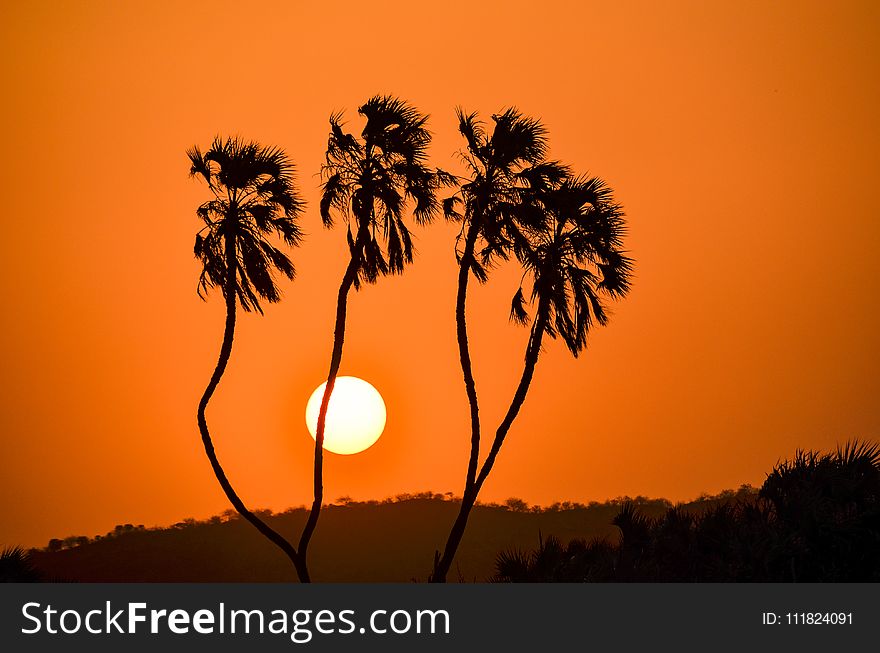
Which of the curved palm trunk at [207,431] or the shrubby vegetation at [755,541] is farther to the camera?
the curved palm trunk at [207,431]

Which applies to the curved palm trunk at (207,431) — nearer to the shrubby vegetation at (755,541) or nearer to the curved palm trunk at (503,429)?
the curved palm trunk at (503,429)

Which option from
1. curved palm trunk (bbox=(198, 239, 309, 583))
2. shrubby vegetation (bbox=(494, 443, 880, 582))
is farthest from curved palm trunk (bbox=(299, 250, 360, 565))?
shrubby vegetation (bbox=(494, 443, 880, 582))

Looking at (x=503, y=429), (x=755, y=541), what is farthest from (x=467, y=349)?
(x=755, y=541)

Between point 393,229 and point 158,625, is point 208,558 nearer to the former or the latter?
point 393,229

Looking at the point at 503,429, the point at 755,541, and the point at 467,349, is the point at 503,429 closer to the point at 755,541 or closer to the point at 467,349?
the point at 467,349

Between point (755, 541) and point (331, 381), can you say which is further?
point (331, 381)

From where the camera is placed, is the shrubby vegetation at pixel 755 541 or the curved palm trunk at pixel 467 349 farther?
the curved palm trunk at pixel 467 349

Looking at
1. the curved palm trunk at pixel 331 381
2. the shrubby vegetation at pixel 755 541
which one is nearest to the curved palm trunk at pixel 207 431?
the curved palm trunk at pixel 331 381

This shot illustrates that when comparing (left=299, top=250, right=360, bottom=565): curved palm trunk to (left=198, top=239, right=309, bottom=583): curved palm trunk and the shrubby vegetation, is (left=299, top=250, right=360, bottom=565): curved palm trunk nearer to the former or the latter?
(left=198, top=239, right=309, bottom=583): curved palm trunk

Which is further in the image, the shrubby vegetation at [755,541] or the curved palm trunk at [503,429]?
the curved palm trunk at [503,429]

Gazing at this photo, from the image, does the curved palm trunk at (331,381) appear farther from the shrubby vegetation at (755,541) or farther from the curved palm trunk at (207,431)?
the shrubby vegetation at (755,541)

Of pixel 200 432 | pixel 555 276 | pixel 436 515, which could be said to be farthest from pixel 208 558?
pixel 555 276

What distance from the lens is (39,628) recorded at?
855 inches

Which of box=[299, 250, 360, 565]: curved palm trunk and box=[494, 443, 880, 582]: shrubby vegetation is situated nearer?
box=[494, 443, 880, 582]: shrubby vegetation
